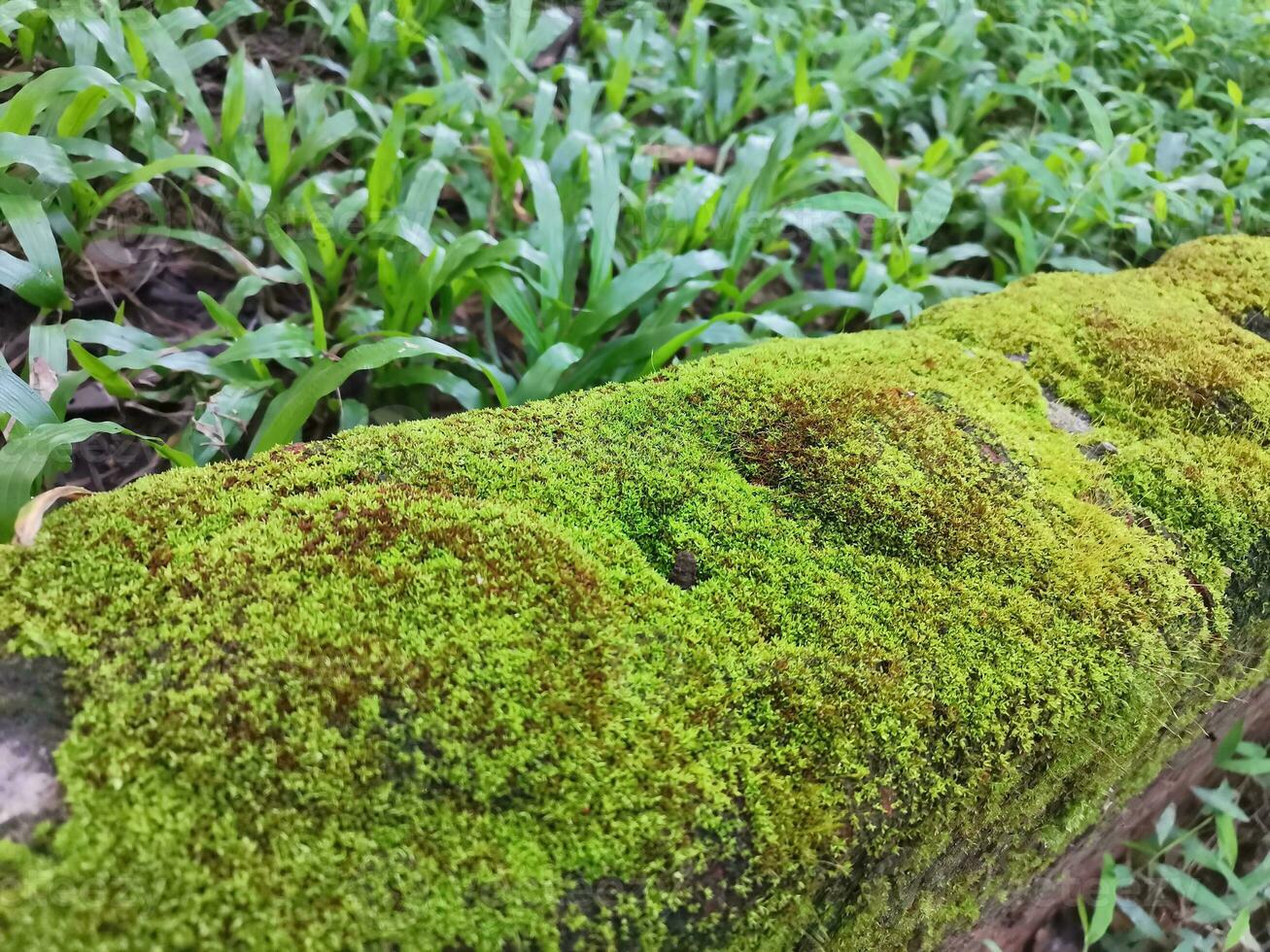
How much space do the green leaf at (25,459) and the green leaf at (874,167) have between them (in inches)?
75.4

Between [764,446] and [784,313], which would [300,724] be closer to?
[764,446]

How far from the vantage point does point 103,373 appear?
1.54 meters

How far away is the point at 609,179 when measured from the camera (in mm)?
2119

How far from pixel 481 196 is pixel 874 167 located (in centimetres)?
112

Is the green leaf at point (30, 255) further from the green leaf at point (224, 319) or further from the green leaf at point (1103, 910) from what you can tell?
the green leaf at point (1103, 910)

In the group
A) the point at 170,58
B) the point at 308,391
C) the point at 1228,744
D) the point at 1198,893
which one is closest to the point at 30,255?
the point at 308,391

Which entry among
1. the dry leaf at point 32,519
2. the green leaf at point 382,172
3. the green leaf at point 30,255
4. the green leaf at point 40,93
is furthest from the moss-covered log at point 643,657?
the green leaf at point 40,93

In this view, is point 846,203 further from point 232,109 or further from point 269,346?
point 232,109

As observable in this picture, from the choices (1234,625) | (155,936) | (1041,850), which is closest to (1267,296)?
(1234,625)

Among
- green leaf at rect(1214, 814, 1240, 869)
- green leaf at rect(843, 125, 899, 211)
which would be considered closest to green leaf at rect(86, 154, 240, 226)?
green leaf at rect(843, 125, 899, 211)

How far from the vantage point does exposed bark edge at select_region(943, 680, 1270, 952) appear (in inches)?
63.0

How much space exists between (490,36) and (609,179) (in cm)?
86

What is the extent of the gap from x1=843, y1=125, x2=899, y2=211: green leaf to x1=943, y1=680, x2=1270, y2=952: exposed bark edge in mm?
1483

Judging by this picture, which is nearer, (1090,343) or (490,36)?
(1090,343)
